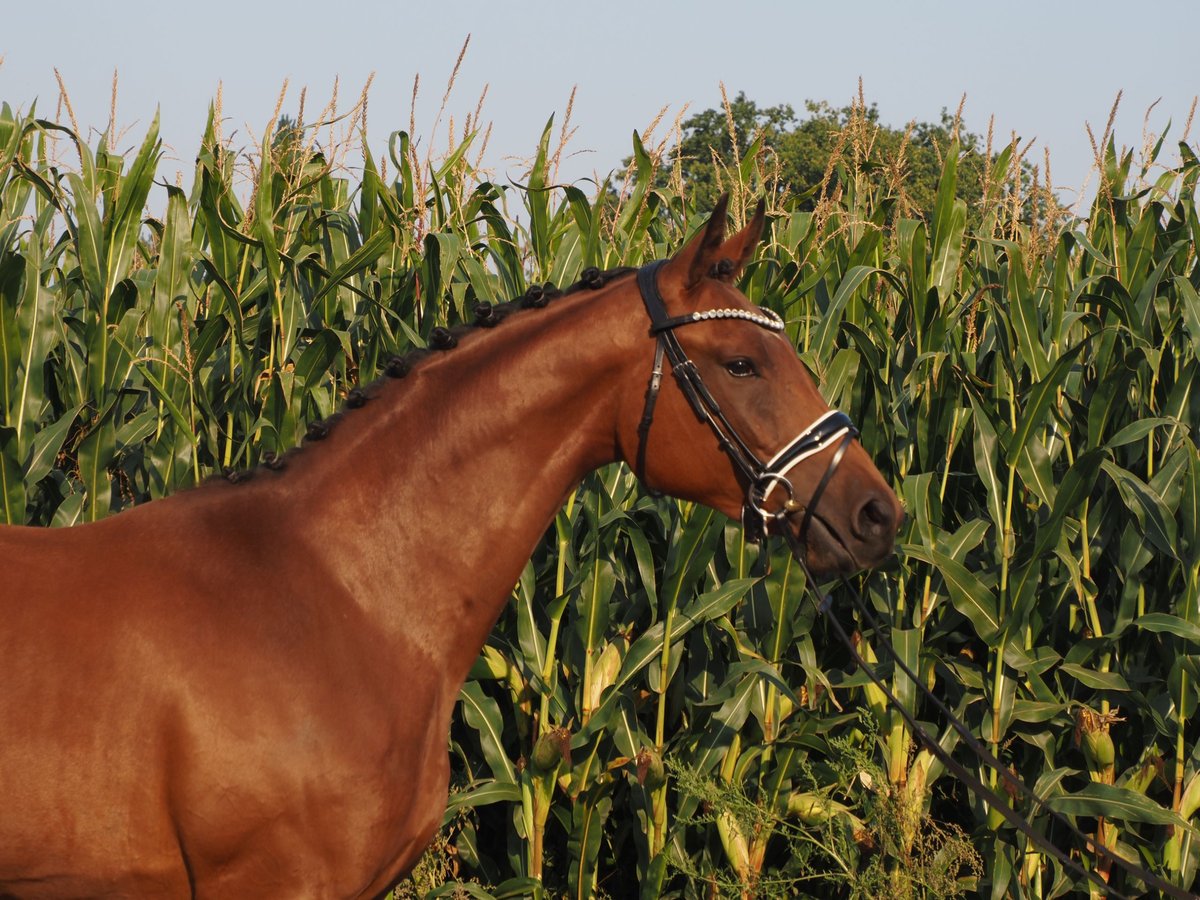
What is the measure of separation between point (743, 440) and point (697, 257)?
47 cm

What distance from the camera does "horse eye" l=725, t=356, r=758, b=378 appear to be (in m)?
3.03

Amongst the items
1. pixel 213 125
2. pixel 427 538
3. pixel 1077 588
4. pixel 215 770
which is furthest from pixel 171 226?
pixel 1077 588

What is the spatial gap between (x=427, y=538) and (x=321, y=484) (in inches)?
11.5

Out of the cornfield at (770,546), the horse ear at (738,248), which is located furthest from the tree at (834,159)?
the horse ear at (738,248)

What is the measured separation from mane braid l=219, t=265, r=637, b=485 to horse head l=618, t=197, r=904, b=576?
18cm

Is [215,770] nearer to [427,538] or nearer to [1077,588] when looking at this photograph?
[427,538]

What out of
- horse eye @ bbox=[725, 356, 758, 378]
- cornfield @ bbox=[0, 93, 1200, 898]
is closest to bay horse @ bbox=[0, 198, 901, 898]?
horse eye @ bbox=[725, 356, 758, 378]

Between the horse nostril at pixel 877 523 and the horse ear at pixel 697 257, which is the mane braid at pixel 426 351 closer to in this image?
the horse ear at pixel 697 257

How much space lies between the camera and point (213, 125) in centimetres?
538

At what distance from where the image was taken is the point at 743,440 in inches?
119

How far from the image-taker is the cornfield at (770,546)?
472 centimetres

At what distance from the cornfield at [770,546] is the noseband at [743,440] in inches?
68.6

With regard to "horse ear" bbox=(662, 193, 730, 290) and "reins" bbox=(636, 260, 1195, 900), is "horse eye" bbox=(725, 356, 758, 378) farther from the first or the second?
"horse ear" bbox=(662, 193, 730, 290)

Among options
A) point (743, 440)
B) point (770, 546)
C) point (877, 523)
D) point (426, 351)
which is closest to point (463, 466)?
point (426, 351)
